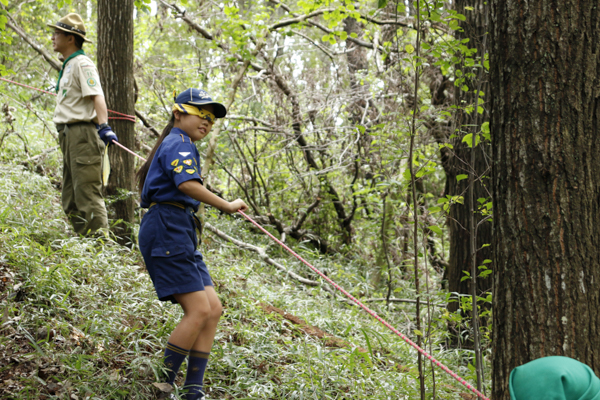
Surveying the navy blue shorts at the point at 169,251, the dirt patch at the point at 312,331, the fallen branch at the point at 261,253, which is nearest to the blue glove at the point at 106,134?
the navy blue shorts at the point at 169,251

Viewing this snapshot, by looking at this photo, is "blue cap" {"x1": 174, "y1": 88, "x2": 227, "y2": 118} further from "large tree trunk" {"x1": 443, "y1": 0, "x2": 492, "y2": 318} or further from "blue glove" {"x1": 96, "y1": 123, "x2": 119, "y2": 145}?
"large tree trunk" {"x1": 443, "y1": 0, "x2": 492, "y2": 318}

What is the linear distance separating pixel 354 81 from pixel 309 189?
215 cm

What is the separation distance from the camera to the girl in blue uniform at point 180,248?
8.36ft

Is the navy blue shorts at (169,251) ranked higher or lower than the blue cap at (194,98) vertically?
lower

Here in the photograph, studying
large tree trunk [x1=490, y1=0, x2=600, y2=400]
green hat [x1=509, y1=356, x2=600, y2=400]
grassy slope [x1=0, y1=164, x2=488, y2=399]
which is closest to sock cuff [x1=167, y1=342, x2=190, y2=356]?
grassy slope [x1=0, y1=164, x2=488, y2=399]

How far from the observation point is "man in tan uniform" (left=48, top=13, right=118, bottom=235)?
13.3 feet

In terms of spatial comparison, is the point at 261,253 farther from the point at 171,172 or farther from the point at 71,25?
the point at 171,172

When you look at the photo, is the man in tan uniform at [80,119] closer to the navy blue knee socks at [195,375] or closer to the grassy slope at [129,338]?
the grassy slope at [129,338]

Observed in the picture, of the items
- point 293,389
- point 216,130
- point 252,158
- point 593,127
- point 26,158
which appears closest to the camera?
point 593,127

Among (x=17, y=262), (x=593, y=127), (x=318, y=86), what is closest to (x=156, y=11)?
(x=318, y=86)

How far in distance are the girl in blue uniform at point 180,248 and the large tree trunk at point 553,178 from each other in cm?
153

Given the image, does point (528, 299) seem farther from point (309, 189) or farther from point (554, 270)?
point (309, 189)

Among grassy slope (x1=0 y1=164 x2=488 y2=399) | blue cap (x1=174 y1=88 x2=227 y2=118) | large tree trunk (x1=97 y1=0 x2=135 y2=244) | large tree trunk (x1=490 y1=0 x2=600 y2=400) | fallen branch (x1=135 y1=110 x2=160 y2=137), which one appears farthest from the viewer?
fallen branch (x1=135 y1=110 x2=160 y2=137)

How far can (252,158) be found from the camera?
7957 millimetres
